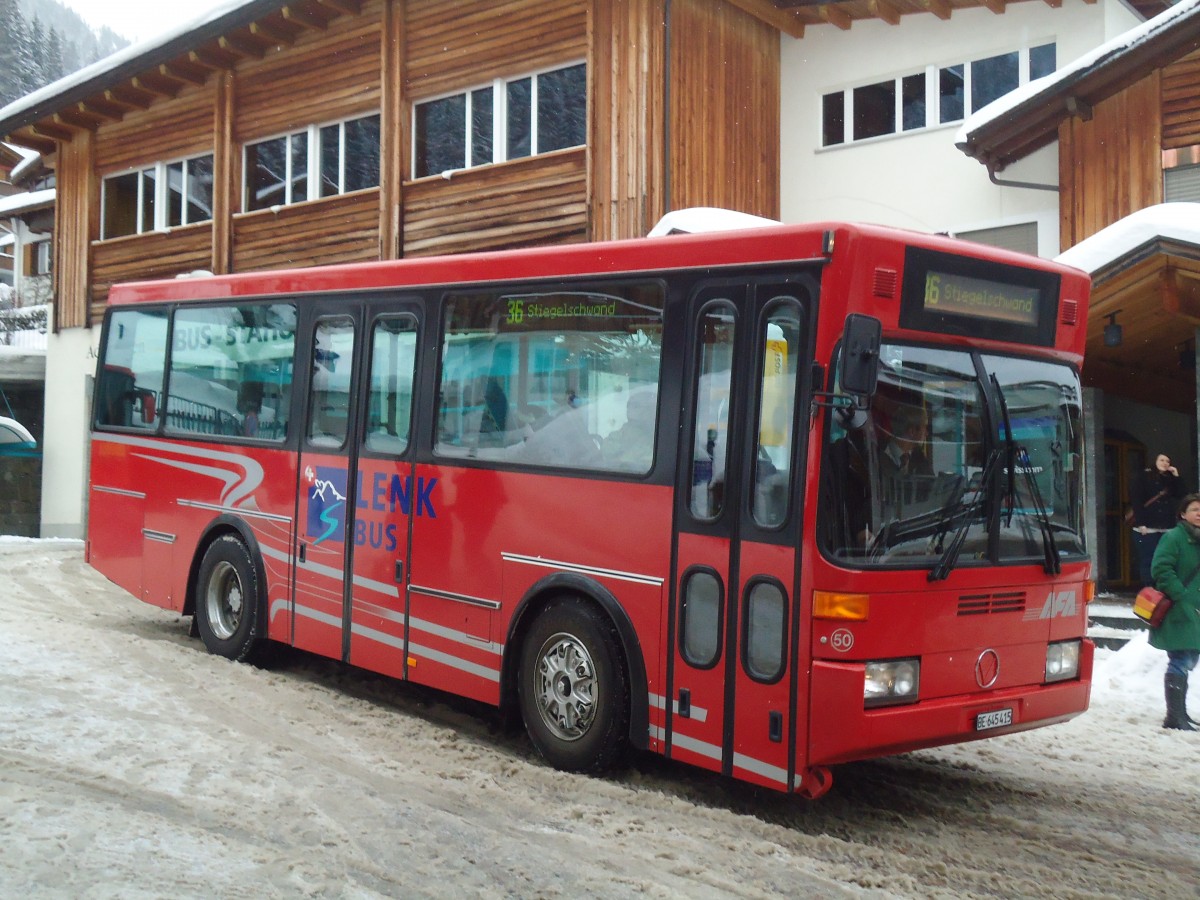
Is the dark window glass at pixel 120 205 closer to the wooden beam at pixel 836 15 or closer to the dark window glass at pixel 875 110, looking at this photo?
the wooden beam at pixel 836 15

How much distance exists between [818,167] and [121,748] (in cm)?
1519

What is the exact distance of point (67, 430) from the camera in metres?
26.7

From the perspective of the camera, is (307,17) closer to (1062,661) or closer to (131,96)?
(131,96)

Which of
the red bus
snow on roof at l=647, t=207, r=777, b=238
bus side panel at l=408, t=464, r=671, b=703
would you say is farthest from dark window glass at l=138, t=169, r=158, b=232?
bus side panel at l=408, t=464, r=671, b=703

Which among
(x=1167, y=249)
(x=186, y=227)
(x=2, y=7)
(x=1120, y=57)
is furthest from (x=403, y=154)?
(x=2, y=7)

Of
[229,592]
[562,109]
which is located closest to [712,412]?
[229,592]

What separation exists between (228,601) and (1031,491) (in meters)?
6.57

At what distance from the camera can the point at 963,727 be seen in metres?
6.19

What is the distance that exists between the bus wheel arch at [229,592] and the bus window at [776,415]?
16.6 ft

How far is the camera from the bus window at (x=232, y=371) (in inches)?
389

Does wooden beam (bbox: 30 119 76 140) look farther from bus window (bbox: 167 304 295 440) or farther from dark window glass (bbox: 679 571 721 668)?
dark window glass (bbox: 679 571 721 668)

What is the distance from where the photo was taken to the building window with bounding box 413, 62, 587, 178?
57.6 ft

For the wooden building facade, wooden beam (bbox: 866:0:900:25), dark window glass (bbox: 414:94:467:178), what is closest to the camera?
the wooden building facade

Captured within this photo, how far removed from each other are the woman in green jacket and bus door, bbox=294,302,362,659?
19.0ft
